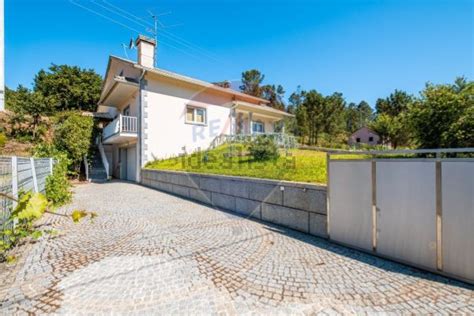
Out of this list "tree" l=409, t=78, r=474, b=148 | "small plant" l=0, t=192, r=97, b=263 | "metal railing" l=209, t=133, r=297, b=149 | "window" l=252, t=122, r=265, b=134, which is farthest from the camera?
"window" l=252, t=122, r=265, b=134

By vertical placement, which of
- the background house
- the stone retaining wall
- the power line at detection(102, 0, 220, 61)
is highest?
the power line at detection(102, 0, 220, 61)

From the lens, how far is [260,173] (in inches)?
261

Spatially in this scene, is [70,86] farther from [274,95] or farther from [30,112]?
[274,95]

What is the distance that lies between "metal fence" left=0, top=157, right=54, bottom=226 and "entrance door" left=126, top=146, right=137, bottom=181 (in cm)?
695

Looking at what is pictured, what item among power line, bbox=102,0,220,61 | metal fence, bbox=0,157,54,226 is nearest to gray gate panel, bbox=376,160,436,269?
metal fence, bbox=0,157,54,226

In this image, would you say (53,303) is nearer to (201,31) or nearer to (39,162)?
(39,162)

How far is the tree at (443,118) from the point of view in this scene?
901cm

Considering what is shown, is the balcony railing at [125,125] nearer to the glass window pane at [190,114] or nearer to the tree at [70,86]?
the glass window pane at [190,114]

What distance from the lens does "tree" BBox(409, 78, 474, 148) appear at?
29.6 feet

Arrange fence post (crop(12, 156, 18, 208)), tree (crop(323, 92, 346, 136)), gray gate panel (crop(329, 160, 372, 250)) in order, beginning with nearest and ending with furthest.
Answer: gray gate panel (crop(329, 160, 372, 250)) < fence post (crop(12, 156, 18, 208)) < tree (crop(323, 92, 346, 136))

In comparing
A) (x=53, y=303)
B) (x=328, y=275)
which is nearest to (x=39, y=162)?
(x=53, y=303)

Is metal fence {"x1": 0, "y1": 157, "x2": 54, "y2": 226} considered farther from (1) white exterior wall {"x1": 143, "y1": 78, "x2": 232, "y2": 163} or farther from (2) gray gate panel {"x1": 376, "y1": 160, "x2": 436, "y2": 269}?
(1) white exterior wall {"x1": 143, "y1": 78, "x2": 232, "y2": 163}

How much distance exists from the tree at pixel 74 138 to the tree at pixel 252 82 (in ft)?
107

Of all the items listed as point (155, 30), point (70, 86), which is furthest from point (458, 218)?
point (70, 86)
